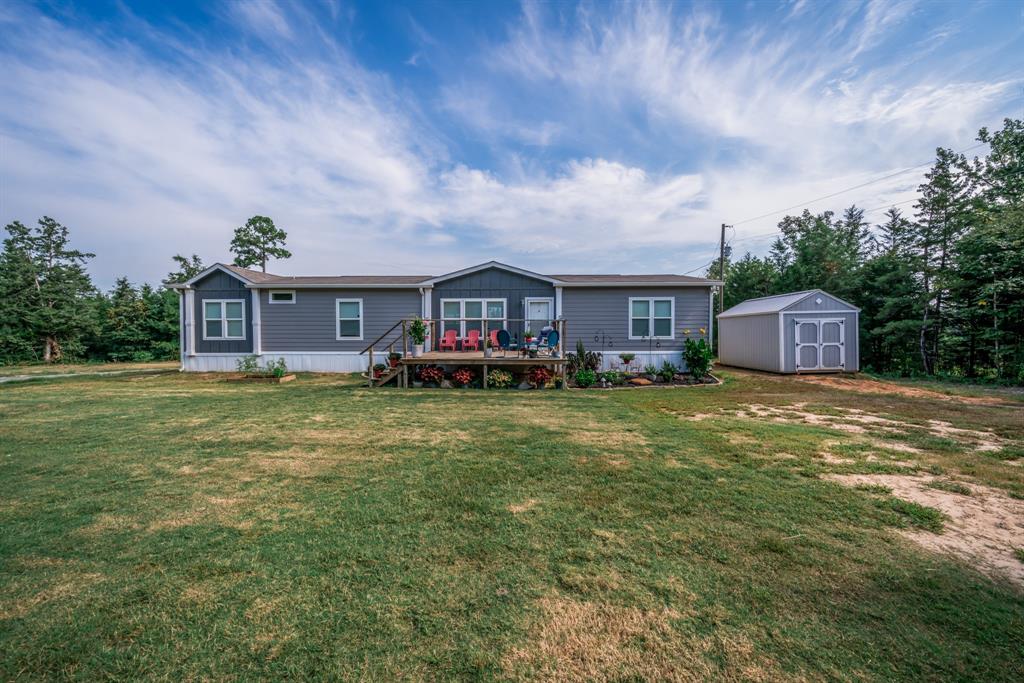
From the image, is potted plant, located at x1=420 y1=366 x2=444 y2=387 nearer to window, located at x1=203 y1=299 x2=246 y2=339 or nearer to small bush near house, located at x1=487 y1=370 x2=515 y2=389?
small bush near house, located at x1=487 y1=370 x2=515 y2=389

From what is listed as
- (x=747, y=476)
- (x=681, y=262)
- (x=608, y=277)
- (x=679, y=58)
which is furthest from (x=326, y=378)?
(x=681, y=262)

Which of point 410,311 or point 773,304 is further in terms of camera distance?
point 773,304

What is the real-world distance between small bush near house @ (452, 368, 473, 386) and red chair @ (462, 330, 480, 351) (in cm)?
169

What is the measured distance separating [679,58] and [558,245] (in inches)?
431

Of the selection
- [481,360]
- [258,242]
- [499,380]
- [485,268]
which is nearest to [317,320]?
[485,268]

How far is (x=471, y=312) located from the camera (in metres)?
12.9

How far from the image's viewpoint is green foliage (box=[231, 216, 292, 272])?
1093 inches

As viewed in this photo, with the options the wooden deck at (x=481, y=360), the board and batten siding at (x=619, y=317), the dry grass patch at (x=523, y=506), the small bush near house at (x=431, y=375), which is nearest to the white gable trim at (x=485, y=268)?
the board and batten siding at (x=619, y=317)

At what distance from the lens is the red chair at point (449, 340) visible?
12.1 metres

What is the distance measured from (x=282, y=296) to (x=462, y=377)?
7591 millimetres

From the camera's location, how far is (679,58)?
33.4 feet

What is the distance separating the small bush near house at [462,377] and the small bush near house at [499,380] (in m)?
0.57

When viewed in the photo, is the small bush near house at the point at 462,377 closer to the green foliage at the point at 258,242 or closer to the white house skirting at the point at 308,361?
the white house skirting at the point at 308,361

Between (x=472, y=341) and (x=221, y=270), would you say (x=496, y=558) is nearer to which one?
(x=472, y=341)
